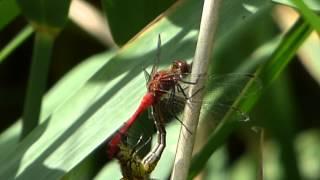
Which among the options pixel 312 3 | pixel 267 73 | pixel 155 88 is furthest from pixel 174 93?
pixel 312 3

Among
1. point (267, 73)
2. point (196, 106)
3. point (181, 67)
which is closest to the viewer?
point (196, 106)

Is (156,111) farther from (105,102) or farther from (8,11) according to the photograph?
(8,11)

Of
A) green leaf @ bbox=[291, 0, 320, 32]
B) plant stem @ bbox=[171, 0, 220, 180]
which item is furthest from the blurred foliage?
plant stem @ bbox=[171, 0, 220, 180]

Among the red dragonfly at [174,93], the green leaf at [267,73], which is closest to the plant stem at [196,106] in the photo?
the red dragonfly at [174,93]

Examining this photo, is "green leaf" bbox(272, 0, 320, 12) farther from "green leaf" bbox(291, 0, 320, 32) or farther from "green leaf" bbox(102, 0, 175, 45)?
"green leaf" bbox(102, 0, 175, 45)

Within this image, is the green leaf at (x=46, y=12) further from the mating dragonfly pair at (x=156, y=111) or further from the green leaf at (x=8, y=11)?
the mating dragonfly pair at (x=156, y=111)

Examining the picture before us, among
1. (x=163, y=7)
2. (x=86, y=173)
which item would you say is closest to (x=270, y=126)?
(x=86, y=173)
